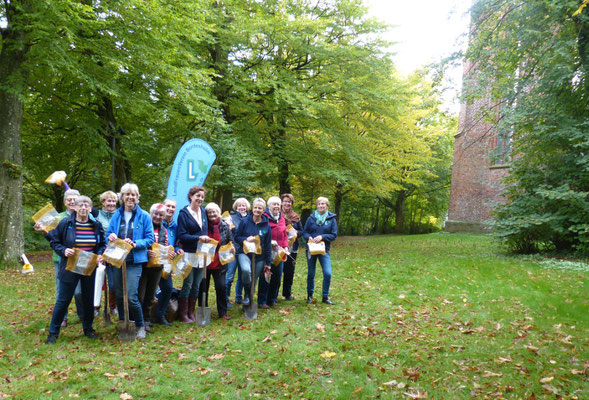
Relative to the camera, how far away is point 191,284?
231 inches

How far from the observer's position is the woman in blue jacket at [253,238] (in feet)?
20.2

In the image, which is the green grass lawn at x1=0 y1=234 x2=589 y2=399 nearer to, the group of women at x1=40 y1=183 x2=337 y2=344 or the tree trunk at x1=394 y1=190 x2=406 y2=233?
the group of women at x1=40 y1=183 x2=337 y2=344

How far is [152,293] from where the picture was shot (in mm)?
5496

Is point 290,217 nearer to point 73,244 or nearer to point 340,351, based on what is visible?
point 340,351

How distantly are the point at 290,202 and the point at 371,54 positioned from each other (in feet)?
32.6

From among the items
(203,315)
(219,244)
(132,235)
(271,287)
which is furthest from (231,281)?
(132,235)

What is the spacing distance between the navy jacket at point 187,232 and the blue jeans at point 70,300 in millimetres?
1190

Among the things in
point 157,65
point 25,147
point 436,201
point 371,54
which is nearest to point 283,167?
point 371,54

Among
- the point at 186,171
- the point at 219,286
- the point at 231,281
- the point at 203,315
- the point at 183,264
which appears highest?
the point at 186,171

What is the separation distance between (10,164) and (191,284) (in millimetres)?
6902

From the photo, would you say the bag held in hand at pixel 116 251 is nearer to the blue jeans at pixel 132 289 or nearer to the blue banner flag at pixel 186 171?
the blue jeans at pixel 132 289

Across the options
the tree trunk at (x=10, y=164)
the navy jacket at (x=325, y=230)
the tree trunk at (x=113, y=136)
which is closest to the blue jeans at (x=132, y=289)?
the navy jacket at (x=325, y=230)

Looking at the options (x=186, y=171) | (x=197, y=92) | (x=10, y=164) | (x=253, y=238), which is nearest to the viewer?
(x=253, y=238)

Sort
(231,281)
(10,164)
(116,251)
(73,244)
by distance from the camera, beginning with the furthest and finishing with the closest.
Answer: (10,164) < (231,281) < (73,244) < (116,251)
